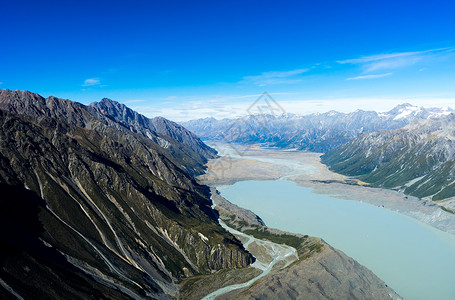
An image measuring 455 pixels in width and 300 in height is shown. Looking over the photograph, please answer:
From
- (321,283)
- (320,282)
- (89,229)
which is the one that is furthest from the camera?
(89,229)

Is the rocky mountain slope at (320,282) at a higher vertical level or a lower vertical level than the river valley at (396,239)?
higher

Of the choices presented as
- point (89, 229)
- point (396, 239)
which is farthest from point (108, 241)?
point (396, 239)

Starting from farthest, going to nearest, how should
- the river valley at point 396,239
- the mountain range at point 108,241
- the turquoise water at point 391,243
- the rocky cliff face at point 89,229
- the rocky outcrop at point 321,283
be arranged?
the river valley at point 396,239 < the turquoise water at point 391,243 < the rocky outcrop at point 321,283 < the mountain range at point 108,241 < the rocky cliff face at point 89,229

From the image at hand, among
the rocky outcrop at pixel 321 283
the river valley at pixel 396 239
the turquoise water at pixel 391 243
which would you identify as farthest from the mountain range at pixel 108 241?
the river valley at pixel 396 239

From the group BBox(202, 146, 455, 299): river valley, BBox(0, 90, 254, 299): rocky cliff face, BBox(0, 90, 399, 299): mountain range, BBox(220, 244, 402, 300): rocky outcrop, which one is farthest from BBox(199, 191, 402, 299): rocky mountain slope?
BBox(0, 90, 254, 299): rocky cliff face

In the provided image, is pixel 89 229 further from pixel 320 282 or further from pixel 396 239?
pixel 396 239

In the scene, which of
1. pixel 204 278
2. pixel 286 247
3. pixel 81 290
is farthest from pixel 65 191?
pixel 286 247

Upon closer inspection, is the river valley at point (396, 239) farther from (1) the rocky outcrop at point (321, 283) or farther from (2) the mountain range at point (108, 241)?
(2) the mountain range at point (108, 241)
